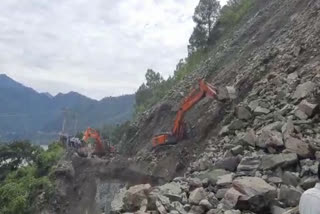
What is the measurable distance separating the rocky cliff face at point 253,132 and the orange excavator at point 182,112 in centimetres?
41

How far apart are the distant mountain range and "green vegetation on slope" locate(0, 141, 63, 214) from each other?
38.3 metres

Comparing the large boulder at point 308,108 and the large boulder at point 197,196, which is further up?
the large boulder at point 308,108

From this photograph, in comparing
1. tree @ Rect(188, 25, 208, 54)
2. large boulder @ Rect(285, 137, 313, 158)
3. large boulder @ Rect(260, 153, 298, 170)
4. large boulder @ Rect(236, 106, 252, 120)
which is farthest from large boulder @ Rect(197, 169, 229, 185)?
tree @ Rect(188, 25, 208, 54)

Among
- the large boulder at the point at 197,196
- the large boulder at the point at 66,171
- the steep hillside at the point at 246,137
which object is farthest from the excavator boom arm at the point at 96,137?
the large boulder at the point at 197,196

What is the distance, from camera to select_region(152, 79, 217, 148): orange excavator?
596 inches

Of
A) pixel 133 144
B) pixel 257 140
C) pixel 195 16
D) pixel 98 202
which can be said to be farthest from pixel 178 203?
pixel 195 16

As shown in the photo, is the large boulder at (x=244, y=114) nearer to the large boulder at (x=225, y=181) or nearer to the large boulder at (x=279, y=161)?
the large boulder at (x=279, y=161)

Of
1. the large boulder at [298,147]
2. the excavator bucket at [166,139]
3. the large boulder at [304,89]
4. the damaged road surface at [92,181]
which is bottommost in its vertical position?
the damaged road surface at [92,181]

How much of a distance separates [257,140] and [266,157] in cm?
110

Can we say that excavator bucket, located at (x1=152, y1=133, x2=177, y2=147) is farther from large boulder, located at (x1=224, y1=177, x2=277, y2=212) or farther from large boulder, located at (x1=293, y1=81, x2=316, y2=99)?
large boulder, located at (x1=224, y1=177, x2=277, y2=212)

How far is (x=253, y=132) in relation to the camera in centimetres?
1016

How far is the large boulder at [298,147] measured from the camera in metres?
8.42

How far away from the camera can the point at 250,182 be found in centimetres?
743

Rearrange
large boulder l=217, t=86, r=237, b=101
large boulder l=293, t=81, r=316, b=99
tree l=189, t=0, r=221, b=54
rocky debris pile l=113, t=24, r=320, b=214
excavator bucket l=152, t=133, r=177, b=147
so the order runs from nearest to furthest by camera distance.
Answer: rocky debris pile l=113, t=24, r=320, b=214, large boulder l=293, t=81, r=316, b=99, large boulder l=217, t=86, r=237, b=101, excavator bucket l=152, t=133, r=177, b=147, tree l=189, t=0, r=221, b=54
